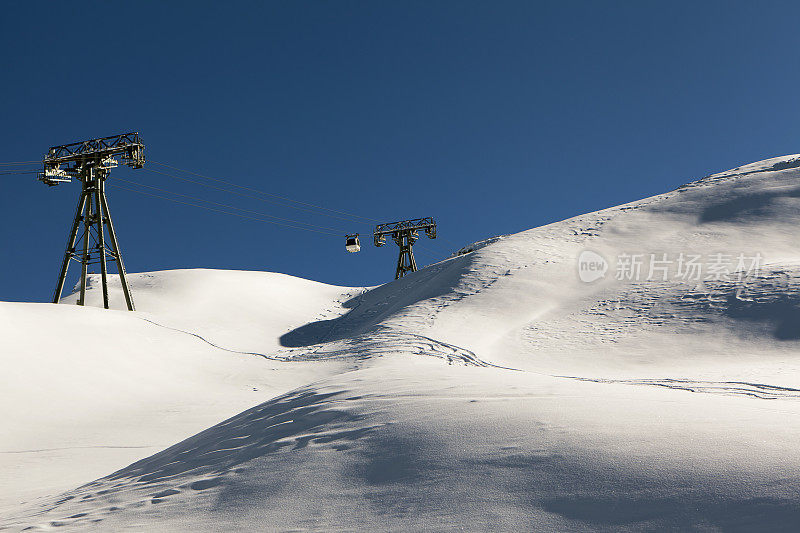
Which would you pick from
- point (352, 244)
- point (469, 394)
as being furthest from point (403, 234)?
point (469, 394)

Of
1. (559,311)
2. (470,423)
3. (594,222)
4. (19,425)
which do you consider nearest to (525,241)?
(594,222)

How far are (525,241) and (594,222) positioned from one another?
121 inches

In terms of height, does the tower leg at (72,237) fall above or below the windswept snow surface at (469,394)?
above

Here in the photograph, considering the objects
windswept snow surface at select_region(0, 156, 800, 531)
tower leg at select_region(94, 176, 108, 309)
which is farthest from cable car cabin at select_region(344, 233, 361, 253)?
tower leg at select_region(94, 176, 108, 309)

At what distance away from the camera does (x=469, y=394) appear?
6090 mm

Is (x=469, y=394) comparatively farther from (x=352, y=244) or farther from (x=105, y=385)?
(x=352, y=244)

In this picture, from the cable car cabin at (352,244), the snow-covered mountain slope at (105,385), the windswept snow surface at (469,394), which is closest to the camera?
the windswept snow surface at (469,394)

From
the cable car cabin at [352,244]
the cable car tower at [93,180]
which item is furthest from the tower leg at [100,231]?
the cable car cabin at [352,244]

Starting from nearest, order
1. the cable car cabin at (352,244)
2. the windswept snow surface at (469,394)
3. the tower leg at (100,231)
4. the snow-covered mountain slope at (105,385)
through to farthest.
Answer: the windswept snow surface at (469,394) → the snow-covered mountain slope at (105,385) → the tower leg at (100,231) → the cable car cabin at (352,244)

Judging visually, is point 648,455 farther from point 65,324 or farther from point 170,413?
point 65,324

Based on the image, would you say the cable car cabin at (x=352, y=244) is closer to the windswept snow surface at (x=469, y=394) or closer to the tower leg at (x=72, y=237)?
the windswept snow surface at (x=469, y=394)

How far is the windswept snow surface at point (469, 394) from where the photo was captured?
3742 millimetres

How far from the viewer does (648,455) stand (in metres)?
3.86

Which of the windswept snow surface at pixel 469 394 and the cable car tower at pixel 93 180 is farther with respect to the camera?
the cable car tower at pixel 93 180
